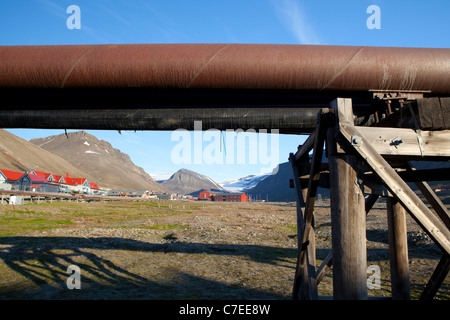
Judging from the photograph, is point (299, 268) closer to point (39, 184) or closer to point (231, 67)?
point (231, 67)

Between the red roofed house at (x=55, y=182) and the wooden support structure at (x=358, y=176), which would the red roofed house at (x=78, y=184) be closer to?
the red roofed house at (x=55, y=182)

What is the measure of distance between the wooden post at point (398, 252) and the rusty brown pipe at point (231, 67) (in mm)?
2079

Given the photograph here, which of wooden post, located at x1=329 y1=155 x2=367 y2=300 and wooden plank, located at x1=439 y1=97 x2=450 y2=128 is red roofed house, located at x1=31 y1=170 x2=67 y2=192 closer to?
wooden post, located at x1=329 y1=155 x2=367 y2=300

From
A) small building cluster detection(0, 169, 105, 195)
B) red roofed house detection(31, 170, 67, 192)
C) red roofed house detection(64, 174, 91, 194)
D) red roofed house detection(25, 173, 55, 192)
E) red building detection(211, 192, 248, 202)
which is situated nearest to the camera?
small building cluster detection(0, 169, 105, 195)

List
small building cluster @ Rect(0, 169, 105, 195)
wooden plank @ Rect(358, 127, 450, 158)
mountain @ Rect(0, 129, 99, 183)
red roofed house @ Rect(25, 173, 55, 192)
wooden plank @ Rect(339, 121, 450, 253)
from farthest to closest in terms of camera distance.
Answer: mountain @ Rect(0, 129, 99, 183), red roofed house @ Rect(25, 173, 55, 192), small building cluster @ Rect(0, 169, 105, 195), wooden plank @ Rect(358, 127, 450, 158), wooden plank @ Rect(339, 121, 450, 253)

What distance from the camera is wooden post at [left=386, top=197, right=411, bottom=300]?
13.6 feet

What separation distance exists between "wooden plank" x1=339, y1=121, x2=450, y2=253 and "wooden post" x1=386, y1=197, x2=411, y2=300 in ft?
5.90

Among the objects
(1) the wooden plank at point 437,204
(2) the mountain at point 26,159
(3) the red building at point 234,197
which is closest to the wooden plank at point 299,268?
(1) the wooden plank at point 437,204

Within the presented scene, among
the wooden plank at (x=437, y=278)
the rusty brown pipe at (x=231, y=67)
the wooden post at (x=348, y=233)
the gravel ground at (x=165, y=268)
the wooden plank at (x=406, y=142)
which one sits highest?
the rusty brown pipe at (x=231, y=67)

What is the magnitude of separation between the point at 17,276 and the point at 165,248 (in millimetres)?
5619

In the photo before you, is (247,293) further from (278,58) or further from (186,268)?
(278,58)

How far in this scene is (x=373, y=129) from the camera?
2.72 m

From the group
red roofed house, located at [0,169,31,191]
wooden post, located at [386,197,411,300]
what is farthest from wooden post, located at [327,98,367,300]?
red roofed house, located at [0,169,31,191]

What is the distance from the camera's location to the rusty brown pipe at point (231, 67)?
3.02 m
